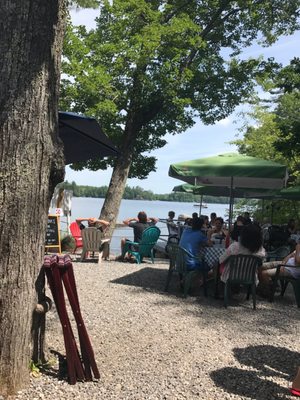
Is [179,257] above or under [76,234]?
above

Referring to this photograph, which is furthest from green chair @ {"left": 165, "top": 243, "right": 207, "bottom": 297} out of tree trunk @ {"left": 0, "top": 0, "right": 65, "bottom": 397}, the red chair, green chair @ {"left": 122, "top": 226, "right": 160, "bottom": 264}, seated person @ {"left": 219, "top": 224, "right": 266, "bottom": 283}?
the red chair

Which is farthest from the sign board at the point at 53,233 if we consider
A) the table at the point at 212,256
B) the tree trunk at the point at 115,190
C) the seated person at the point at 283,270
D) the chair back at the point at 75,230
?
the seated person at the point at 283,270

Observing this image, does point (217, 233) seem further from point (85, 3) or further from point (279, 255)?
point (85, 3)

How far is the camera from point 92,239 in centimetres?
1023

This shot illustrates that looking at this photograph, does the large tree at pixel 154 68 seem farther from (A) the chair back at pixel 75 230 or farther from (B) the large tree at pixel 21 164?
(B) the large tree at pixel 21 164

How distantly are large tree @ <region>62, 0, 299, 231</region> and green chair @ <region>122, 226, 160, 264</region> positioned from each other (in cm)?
247

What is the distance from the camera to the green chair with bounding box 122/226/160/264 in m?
10.1

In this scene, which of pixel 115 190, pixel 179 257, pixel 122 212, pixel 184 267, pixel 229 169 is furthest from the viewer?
pixel 122 212

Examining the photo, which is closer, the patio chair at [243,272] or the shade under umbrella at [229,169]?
the patio chair at [243,272]

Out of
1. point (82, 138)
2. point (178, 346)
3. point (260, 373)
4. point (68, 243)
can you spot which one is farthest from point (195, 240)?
point (68, 243)

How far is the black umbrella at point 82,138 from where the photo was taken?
513 centimetres

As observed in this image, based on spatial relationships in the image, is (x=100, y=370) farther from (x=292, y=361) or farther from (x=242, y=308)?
(x=242, y=308)

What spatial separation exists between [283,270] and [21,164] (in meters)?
4.57

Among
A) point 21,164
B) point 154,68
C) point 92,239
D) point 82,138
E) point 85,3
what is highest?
point 85,3
